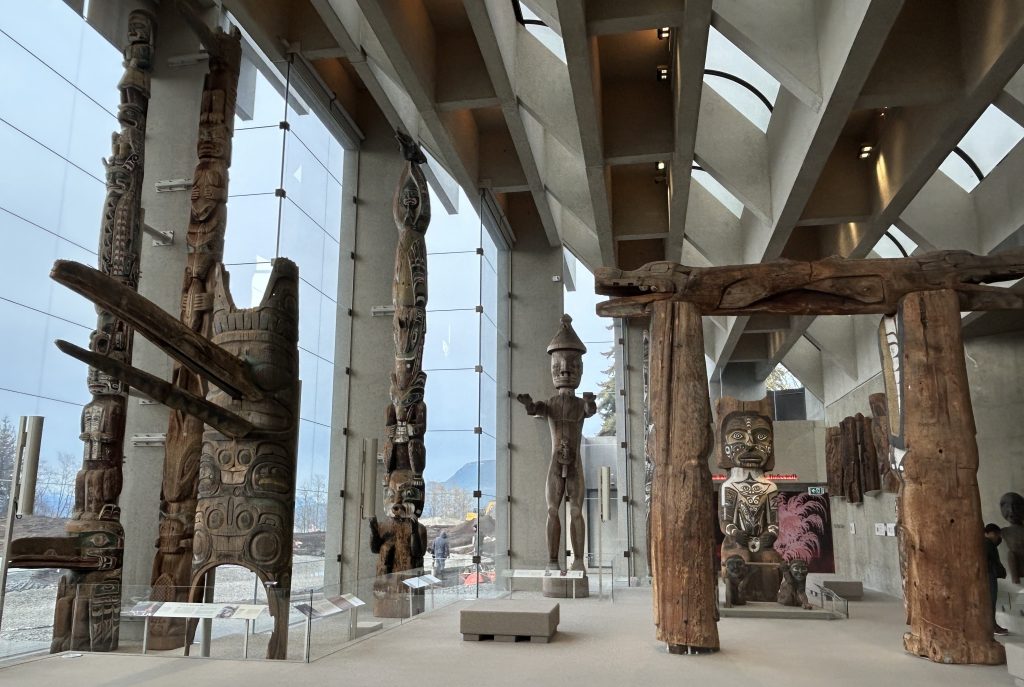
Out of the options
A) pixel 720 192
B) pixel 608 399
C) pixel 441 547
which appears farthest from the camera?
pixel 608 399

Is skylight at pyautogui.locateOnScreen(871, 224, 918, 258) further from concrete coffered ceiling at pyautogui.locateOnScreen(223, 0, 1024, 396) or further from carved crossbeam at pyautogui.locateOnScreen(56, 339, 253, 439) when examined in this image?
carved crossbeam at pyautogui.locateOnScreen(56, 339, 253, 439)

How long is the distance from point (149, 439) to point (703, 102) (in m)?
5.94

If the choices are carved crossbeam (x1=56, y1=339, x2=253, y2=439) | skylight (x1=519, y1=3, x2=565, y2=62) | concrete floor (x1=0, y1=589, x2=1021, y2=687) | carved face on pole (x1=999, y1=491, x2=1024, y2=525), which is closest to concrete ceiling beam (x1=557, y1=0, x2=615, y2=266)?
skylight (x1=519, y1=3, x2=565, y2=62)

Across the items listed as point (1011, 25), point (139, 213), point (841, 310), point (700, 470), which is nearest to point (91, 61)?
point (139, 213)

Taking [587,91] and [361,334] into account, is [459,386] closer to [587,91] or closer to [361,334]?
[361,334]

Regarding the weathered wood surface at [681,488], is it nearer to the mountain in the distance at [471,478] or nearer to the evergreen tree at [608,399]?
the mountain in the distance at [471,478]

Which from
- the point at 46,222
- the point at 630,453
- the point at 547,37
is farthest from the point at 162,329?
the point at 630,453

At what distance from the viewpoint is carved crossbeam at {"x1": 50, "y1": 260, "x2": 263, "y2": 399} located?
2764mm

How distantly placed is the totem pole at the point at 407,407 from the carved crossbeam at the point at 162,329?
2.65 m

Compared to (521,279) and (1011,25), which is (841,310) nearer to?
(1011,25)

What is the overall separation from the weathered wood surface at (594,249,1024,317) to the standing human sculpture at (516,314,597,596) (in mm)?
4558

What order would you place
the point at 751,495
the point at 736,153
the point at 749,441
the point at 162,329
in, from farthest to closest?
the point at 749,441, the point at 751,495, the point at 736,153, the point at 162,329

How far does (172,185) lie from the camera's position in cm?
659

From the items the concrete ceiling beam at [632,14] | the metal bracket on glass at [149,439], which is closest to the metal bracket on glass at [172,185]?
the metal bracket on glass at [149,439]
